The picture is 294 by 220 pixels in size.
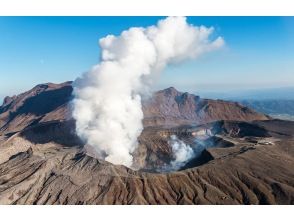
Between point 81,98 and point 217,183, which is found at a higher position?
point 81,98

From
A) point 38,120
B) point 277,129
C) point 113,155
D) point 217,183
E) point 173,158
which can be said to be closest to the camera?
point 217,183

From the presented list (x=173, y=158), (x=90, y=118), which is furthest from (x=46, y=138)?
(x=173, y=158)

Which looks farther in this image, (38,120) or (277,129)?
(38,120)

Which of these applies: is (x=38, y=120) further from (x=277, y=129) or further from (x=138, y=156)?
(x=277, y=129)

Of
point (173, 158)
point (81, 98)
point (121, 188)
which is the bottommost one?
point (173, 158)

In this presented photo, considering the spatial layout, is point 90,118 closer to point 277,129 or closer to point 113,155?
point 113,155

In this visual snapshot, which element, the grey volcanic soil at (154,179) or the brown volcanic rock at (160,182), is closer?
the brown volcanic rock at (160,182)

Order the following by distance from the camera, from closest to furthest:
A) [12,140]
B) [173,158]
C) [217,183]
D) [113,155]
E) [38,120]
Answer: [217,183] < [113,155] < [173,158] < [12,140] < [38,120]

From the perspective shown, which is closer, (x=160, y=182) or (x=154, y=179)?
(x=160, y=182)

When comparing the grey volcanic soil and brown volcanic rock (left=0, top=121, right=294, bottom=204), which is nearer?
brown volcanic rock (left=0, top=121, right=294, bottom=204)

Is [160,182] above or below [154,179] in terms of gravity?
below
